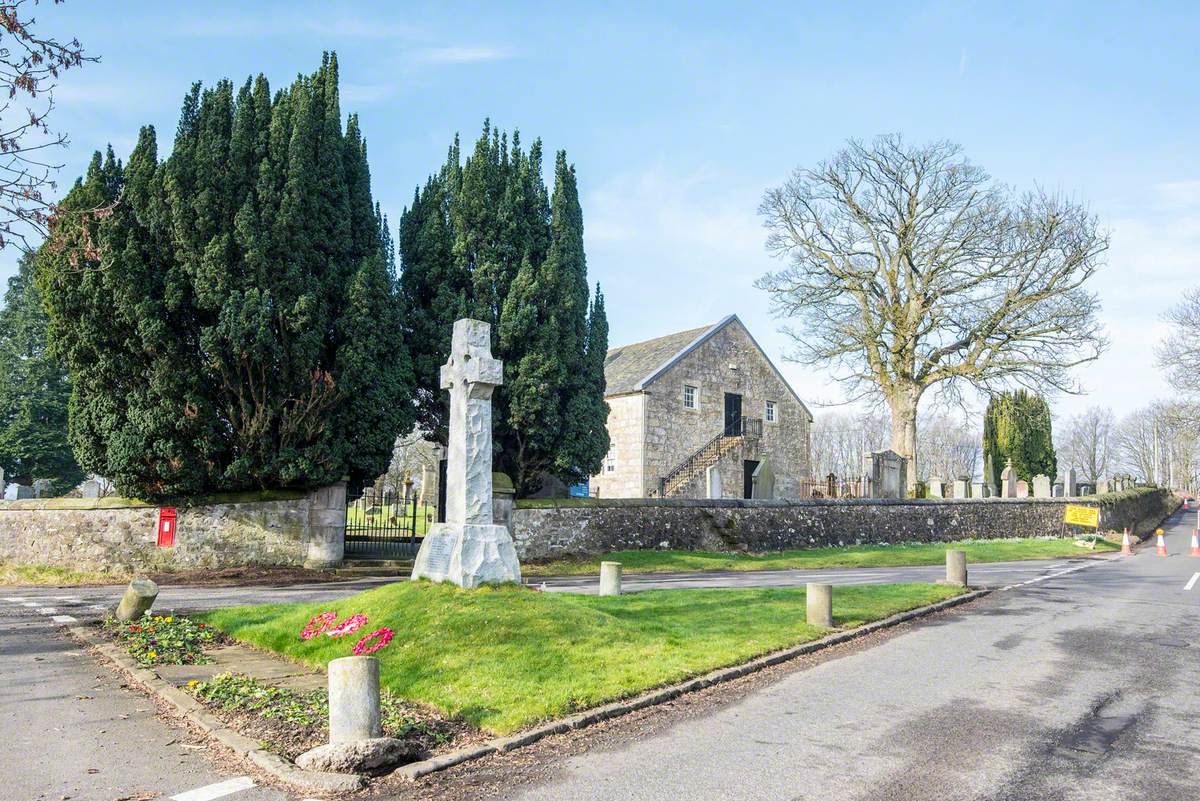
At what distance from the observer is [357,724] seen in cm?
565

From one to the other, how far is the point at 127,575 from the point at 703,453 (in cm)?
2298

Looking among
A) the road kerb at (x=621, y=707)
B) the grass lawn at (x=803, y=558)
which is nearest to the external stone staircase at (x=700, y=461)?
the grass lawn at (x=803, y=558)

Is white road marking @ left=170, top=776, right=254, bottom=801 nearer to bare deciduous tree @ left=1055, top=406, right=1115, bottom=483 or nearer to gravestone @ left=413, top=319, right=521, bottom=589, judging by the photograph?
gravestone @ left=413, top=319, right=521, bottom=589

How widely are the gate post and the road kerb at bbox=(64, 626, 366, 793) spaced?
29.1ft

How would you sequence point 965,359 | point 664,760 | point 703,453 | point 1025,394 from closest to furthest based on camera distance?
1. point 664,760
2. point 965,359
3. point 703,453
4. point 1025,394

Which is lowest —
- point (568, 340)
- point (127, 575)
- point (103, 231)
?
point (127, 575)

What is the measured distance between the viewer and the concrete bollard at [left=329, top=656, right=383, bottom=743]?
564 cm

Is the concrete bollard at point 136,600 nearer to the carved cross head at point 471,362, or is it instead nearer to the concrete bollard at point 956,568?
the carved cross head at point 471,362

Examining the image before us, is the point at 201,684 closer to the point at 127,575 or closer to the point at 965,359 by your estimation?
the point at 127,575

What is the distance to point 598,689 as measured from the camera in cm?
714

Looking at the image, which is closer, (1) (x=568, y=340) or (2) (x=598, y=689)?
(2) (x=598, y=689)

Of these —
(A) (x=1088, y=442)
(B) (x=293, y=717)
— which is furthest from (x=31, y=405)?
(A) (x=1088, y=442)

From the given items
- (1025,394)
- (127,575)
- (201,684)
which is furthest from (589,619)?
(1025,394)

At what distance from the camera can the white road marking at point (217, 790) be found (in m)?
5.04
